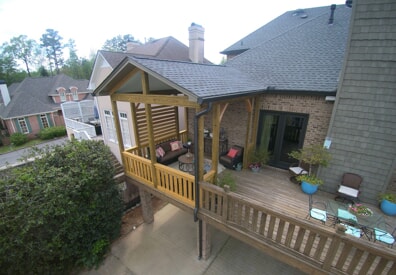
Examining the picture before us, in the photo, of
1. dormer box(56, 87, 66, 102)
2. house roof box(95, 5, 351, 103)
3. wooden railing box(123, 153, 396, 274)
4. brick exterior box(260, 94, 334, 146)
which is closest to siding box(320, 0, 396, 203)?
brick exterior box(260, 94, 334, 146)

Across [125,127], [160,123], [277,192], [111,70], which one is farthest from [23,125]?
[277,192]

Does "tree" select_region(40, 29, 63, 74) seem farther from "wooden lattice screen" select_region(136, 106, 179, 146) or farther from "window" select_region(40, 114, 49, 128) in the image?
"wooden lattice screen" select_region(136, 106, 179, 146)

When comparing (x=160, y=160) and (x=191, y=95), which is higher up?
(x=191, y=95)

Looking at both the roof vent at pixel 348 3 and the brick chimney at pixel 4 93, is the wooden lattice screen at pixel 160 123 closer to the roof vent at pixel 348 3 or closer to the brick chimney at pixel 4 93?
the roof vent at pixel 348 3

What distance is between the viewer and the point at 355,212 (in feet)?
14.6

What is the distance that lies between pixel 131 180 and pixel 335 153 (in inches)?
283

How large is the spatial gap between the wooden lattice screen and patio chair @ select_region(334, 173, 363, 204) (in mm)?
6654

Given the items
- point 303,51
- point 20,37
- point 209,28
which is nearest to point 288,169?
point 303,51

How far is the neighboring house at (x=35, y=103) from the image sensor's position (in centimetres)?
2134

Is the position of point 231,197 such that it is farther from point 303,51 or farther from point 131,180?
point 303,51

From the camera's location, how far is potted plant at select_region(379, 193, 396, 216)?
185 inches

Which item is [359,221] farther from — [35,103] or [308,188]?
[35,103]

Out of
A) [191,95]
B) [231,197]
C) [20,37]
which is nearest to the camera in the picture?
[191,95]

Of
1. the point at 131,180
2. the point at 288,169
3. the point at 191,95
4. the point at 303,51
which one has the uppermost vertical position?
the point at 303,51
